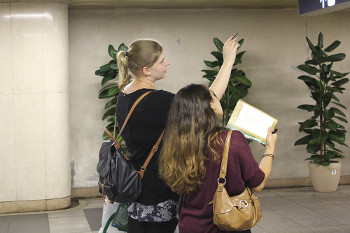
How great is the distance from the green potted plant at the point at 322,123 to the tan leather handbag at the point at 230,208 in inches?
227

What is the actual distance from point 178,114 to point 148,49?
475 mm

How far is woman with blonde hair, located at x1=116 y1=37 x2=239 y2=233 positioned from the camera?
266 cm

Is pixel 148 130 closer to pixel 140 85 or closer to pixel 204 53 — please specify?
pixel 140 85

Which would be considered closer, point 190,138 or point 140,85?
point 190,138

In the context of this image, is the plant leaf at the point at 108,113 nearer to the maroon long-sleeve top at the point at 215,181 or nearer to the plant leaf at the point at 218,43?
the plant leaf at the point at 218,43

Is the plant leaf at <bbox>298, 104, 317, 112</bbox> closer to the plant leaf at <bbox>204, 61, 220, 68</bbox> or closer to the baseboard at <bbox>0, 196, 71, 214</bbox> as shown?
the plant leaf at <bbox>204, 61, 220, 68</bbox>

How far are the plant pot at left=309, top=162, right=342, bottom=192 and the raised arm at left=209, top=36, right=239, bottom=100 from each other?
561cm

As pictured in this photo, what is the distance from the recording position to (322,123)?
321 inches

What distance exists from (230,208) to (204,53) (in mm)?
6174

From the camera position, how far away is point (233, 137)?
2.31 metres

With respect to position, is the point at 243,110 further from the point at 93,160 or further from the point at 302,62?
the point at 302,62

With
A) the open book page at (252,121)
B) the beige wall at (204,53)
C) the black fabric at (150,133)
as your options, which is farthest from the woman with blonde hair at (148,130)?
the beige wall at (204,53)

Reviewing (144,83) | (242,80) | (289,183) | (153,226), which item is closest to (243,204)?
(153,226)

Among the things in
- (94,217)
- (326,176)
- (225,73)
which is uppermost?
(225,73)
